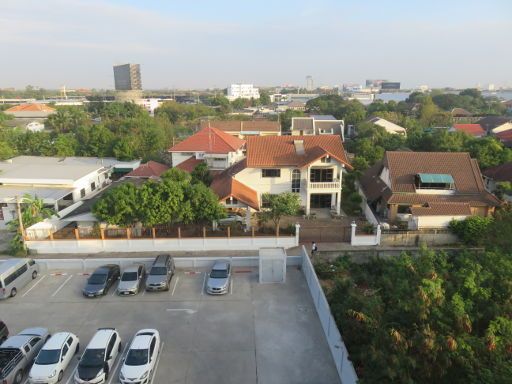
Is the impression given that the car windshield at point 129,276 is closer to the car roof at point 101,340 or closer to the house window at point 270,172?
the car roof at point 101,340

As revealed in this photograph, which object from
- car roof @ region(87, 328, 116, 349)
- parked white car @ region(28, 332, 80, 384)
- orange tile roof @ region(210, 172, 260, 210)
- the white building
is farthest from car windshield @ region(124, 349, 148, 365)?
the white building

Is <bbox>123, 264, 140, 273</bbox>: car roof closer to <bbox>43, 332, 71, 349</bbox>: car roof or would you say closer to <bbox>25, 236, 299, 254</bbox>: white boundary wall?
<bbox>25, 236, 299, 254</bbox>: white boundary wall

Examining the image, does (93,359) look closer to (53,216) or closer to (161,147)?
(53,216)

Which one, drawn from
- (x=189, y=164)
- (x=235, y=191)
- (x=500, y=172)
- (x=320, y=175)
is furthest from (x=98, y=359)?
(x=500, y=172)

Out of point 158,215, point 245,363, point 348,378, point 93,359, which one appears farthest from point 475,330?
point 158,215

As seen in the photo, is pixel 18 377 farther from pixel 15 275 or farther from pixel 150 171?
pixel 150 171

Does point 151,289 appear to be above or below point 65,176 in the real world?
below
